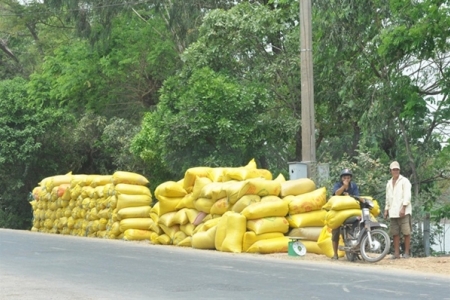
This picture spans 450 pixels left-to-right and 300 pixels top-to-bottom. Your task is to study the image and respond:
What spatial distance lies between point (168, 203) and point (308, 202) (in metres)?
4.23

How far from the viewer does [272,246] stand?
A: 17.4 metres

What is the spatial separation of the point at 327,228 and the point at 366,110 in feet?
22.2

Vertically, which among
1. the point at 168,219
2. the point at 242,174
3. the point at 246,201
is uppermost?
the point at 242,174

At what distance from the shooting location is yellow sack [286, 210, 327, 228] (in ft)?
57.1

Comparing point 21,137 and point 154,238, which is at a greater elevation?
point 21,137

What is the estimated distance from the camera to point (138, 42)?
34.6m

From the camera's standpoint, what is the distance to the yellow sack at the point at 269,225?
17.6m

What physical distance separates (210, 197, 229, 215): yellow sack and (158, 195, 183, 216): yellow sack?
1685 mm

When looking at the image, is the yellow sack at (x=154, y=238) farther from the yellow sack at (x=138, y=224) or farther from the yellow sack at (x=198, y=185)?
the yellow sack at (x=198, y=185)

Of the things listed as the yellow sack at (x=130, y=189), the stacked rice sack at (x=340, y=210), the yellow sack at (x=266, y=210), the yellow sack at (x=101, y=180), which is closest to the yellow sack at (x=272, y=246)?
the yellow sack at (x=266, y=210)

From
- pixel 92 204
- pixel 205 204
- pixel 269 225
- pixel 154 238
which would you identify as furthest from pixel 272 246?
pixel 92 204

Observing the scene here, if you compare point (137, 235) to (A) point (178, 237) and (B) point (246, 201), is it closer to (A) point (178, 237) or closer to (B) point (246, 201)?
(A) point (178, 237)

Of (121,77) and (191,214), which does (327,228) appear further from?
(121,77)

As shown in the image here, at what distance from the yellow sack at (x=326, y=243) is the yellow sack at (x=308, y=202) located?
29.3 inches
